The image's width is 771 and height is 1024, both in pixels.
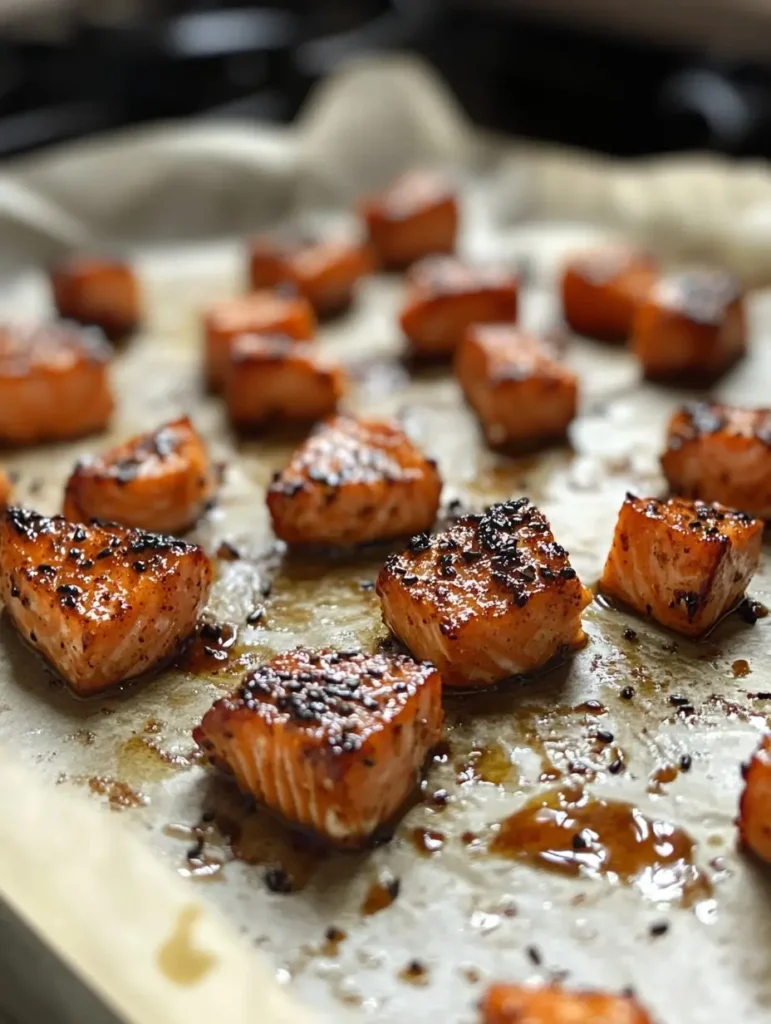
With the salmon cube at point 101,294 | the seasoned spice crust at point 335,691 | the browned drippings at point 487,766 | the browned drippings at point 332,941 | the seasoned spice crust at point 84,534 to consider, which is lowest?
the salmon cube at point 101,294

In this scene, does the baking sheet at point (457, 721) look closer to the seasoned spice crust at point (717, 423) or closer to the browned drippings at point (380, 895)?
the browned drippings at point (380, 895)

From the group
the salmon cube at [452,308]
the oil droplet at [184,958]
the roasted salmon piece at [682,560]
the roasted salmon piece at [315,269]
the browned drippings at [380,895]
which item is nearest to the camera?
the oil droplet at [184,958]

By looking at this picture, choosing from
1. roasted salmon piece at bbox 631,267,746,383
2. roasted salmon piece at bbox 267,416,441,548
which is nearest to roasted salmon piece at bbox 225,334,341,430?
roasted salmon piece at bbox 267,416,441,548

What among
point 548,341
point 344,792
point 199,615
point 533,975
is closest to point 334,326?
point 548,341

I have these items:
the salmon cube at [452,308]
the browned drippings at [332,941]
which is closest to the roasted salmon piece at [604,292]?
the salmon cube at [452,308]

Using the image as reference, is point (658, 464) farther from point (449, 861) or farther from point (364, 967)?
point (364, 967)

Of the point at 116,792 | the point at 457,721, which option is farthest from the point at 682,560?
the point at 116,792

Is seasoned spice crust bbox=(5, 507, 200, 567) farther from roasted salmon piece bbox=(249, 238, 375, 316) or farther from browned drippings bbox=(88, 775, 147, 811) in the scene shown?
roasted salmon piece bbox=(249, 238, 375, 316)
